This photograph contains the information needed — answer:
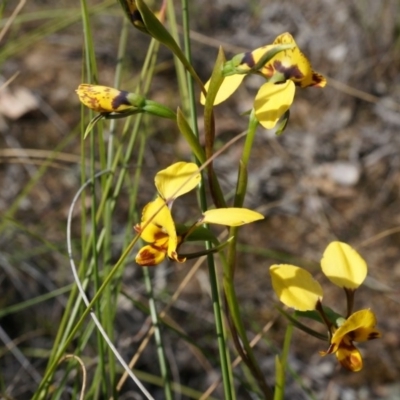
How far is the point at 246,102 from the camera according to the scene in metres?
2.76

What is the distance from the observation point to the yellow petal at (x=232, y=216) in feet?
2.29

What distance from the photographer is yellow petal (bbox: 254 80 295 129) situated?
0.73 meters

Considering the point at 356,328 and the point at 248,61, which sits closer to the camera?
the point at 248,61

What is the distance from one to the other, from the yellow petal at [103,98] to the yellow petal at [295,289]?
243mm

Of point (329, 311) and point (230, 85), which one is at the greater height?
point (230, 85)

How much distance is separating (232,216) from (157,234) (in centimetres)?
10

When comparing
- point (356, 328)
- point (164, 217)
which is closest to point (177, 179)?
point (164, 217)

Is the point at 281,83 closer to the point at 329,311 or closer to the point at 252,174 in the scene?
the point at 329,311

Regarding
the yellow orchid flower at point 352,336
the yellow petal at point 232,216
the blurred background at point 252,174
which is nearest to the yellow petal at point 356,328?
the yellow orchid flower at point 352,336

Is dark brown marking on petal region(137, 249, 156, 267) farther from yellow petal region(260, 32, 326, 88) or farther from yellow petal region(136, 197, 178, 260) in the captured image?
yellow petal region(260, 32, 326, 88)

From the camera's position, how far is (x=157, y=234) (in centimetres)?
77

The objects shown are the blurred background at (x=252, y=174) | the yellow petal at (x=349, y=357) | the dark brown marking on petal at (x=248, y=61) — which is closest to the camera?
the dark brown marking on petal at (x=248, y=61)

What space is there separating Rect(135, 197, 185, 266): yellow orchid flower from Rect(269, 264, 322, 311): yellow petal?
12cm

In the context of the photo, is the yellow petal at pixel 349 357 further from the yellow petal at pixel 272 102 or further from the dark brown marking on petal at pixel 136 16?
the dark brown marking on petal at pixel 136 16
